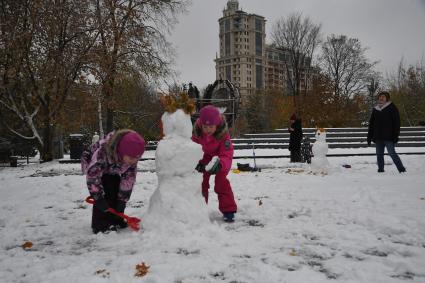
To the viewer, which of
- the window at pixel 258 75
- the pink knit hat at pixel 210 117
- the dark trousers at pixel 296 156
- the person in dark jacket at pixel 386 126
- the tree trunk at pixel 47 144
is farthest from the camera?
the window at pixel 258 75

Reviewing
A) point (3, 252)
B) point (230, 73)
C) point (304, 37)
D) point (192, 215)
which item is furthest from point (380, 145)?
point (230, 73)

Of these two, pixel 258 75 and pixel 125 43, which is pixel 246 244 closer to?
pixel 125 43

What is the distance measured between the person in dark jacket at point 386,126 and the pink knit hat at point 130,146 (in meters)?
7.24

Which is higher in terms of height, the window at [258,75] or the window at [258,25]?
the window at [258,25]

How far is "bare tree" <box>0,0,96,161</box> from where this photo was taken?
41.7 ft

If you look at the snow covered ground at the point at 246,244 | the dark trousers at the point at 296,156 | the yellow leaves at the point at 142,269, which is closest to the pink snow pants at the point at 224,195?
the snow covered ground at the point at 246,244

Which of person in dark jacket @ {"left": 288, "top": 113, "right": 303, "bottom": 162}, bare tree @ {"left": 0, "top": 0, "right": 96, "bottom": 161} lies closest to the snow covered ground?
person in dark jacket @ {"left": 288, "top": 113, "right": 303, "bottom": 162}

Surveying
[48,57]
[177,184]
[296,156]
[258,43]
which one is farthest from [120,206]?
[258,43]

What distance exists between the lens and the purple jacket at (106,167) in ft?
13.1

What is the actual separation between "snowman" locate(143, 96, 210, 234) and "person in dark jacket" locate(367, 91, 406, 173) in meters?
6.67

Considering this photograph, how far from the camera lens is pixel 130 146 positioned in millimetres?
3875

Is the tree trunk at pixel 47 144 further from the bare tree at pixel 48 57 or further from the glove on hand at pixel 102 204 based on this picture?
the glove on hand at pixel 102 204

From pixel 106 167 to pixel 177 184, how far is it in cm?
88

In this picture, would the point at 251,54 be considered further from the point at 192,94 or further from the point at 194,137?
the point at 194,137
